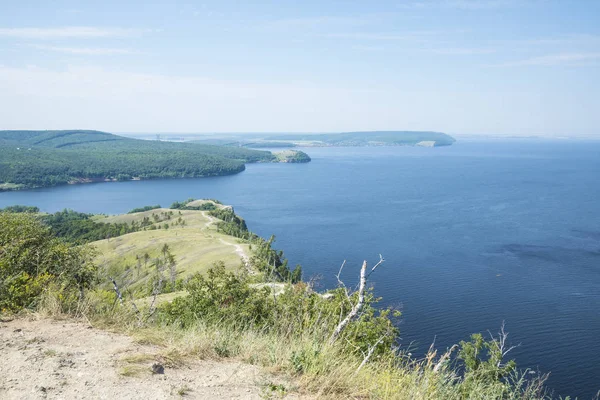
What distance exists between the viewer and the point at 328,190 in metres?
159

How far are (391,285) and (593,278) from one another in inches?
1086

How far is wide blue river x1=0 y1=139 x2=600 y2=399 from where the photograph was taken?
45750 millimetres

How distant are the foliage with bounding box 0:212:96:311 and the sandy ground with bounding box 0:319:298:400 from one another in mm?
1289

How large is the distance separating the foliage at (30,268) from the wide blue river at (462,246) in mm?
10845

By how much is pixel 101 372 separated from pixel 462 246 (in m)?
77.4

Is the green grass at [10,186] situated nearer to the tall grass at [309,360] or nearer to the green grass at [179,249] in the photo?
the green grass at [179,249]

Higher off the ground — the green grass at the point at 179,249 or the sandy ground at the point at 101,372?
the sandy ground at the point at 101,372

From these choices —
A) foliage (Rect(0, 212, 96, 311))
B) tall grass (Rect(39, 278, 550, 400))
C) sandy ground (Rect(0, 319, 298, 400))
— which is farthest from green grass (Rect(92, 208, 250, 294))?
sandy ground (Rect(0, 319, 298, 400))

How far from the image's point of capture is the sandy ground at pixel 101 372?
5.55 meters

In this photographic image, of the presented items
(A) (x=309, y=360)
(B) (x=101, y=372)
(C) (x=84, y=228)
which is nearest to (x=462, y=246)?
(A) (x=309, y=360)

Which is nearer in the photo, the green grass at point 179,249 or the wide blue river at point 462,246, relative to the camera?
the wide blue river at point 462,246

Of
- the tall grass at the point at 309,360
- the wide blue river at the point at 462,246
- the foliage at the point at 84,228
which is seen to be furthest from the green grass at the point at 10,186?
the tall grass at the point at 309,360

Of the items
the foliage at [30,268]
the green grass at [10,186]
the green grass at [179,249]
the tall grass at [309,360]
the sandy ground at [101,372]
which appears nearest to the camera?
the sandy ground at [101,372]

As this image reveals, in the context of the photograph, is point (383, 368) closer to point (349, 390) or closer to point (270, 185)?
point (349, 390)
